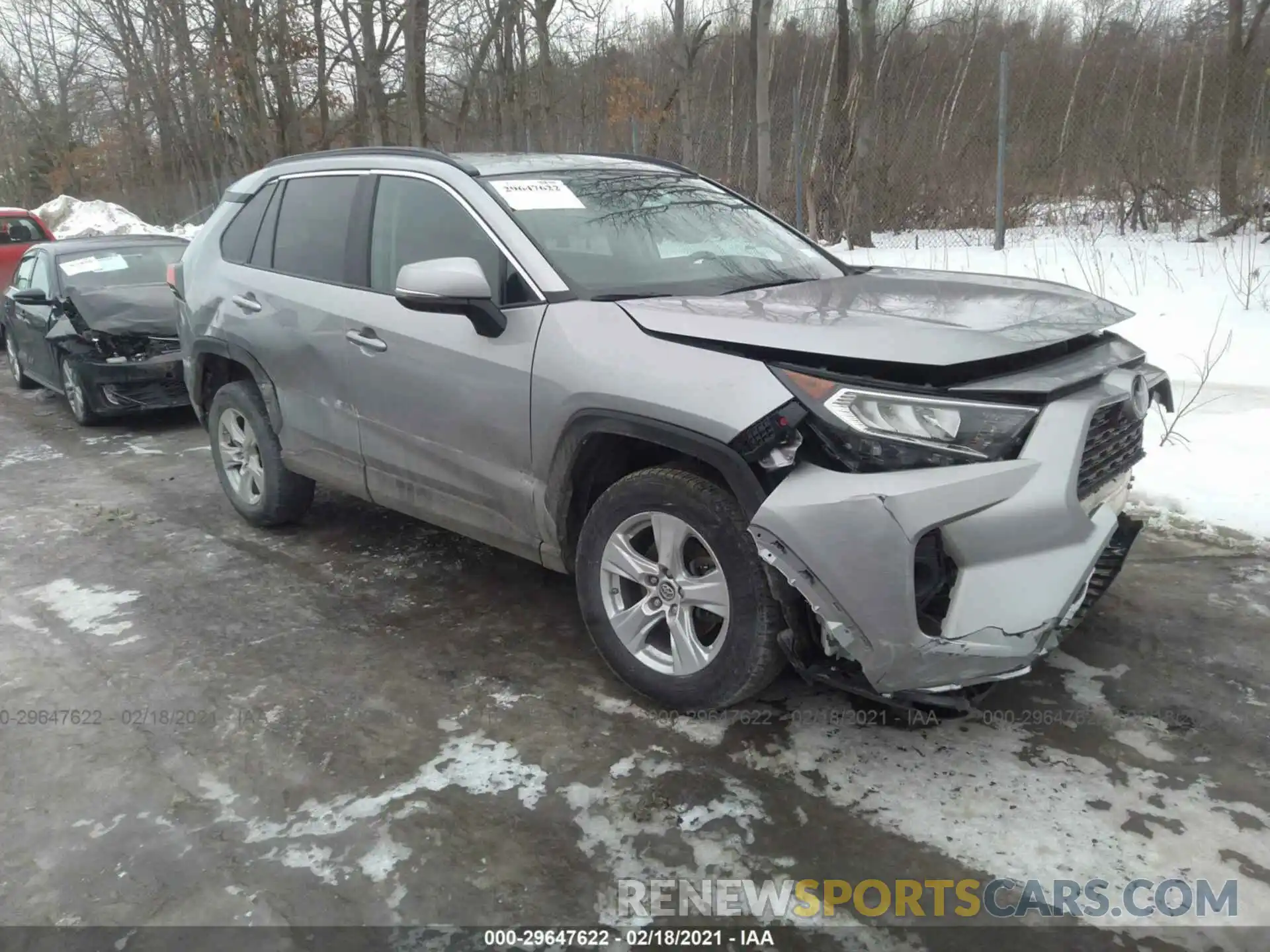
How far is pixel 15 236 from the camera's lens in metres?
12.8

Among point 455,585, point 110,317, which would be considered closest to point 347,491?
point 455,585

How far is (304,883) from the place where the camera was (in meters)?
2.42

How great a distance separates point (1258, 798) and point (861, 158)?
38.0 ft

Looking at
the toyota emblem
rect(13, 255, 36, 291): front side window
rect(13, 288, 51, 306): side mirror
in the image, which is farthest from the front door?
rect(13, 255, 36, 291): front side window

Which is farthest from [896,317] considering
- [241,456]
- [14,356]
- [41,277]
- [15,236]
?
[15,236]

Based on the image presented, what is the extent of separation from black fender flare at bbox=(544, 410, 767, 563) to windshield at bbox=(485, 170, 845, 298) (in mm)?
501

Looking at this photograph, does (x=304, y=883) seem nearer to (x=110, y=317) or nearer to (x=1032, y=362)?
(x=1032, y=362)

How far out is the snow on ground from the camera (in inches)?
188

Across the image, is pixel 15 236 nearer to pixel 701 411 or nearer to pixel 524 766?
pixel 524 766

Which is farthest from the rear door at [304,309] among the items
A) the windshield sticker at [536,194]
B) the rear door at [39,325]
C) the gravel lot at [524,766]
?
the rear door at [39,325]

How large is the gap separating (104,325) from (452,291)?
5.83 meters

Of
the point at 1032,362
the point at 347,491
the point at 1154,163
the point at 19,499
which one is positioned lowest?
the point at 19,499

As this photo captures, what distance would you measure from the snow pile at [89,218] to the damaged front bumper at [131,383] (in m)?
25.9

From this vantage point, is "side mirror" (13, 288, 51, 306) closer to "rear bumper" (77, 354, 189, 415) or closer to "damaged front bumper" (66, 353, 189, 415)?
"damaged front bumper" (66, 353, 189, 415)
